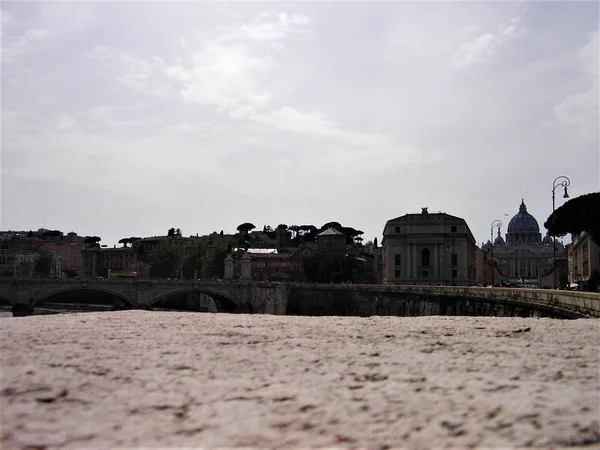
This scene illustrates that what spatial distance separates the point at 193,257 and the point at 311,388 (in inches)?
4670

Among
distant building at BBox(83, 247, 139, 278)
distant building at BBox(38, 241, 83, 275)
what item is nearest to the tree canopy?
distant building at BBox(83, 247, 139, 278)

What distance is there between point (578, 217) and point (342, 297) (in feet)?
80.3

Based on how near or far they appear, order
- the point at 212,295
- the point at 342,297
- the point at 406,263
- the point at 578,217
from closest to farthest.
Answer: the point at 578,217 < the point at 342,297 < the point at 212,295 < the point at 406,263

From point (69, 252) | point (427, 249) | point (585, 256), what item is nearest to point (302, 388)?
point (585, 256)

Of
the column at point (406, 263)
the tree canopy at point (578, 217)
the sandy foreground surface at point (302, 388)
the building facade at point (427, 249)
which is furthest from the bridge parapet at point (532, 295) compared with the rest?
the column at point (406, 263)

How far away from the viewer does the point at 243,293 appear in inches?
3339

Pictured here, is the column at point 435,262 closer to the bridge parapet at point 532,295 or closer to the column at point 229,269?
the column at point 229,269

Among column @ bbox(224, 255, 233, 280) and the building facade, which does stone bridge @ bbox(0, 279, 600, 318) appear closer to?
column @ bbox(224, 255, 233, 280)

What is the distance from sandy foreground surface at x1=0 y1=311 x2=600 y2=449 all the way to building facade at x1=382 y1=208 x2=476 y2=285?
85.0 meters

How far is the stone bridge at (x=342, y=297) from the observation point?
25.8 meters

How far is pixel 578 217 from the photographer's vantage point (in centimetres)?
5038

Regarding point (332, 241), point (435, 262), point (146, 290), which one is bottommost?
point (146, 290)

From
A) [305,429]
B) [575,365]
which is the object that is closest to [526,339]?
[575,365]

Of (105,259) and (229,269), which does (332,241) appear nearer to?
(229,269)
